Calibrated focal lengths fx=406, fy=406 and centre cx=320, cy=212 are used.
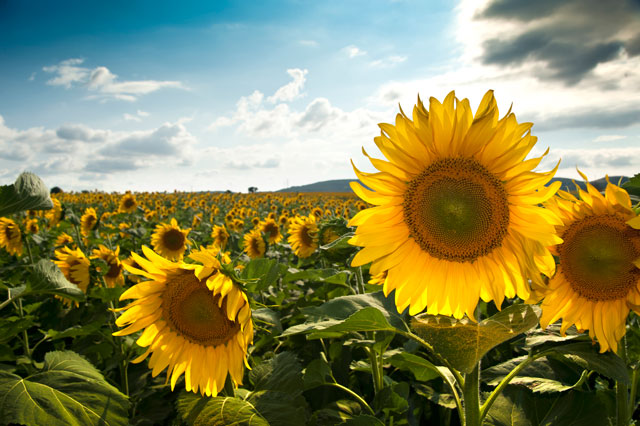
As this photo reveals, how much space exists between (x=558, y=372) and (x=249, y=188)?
45.8m

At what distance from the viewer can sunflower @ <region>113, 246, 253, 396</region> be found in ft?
6.82

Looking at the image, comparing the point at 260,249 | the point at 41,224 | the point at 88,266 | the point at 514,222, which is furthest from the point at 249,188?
the point at 514,222

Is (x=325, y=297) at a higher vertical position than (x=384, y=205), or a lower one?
lower

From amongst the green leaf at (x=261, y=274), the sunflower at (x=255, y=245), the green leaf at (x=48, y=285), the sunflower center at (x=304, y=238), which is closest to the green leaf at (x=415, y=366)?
the green leaf at (x=261, y=274)

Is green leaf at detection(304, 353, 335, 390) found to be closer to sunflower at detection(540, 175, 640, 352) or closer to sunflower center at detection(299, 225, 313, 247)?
sunflower at detection(540, 175, 640, 352)

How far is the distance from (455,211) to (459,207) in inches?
0.9

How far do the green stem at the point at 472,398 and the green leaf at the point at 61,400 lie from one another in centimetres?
155

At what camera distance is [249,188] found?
153ft

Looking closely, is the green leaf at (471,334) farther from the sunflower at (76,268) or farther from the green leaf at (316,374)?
the sunflower at (76,268)

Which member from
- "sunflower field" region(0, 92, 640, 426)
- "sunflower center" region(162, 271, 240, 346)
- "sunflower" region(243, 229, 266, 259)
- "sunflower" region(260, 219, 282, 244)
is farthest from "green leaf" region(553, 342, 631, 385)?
"sunflower" region(260, 219, 282, 244)

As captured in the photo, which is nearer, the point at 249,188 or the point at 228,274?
the point at 228,274

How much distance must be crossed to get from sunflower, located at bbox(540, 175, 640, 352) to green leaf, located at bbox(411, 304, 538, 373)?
29cm

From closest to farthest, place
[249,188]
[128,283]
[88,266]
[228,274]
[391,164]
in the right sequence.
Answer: [391,164], [228,274], [88,266], [128,283], [249,188]

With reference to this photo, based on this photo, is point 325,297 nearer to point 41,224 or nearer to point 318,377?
point 318,377
